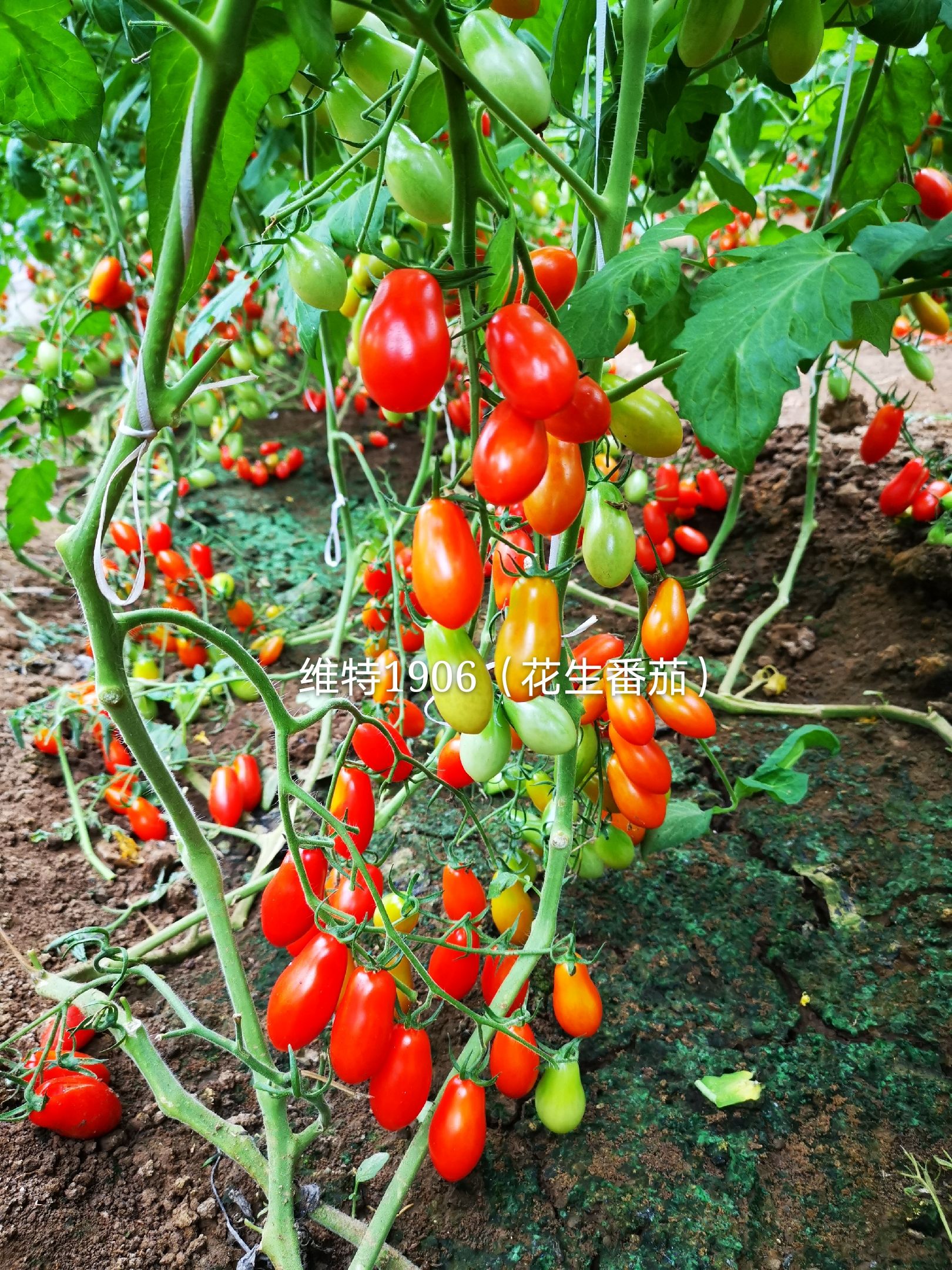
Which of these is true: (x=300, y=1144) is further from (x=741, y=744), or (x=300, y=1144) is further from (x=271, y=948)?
(x=741, y=744)

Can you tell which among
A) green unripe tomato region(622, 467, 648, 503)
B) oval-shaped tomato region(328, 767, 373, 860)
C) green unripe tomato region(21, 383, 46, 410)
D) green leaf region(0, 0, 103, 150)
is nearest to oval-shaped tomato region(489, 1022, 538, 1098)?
oval-shaped tomato region(328, 767, 373, 860)

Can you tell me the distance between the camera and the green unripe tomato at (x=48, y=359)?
168 centimetres

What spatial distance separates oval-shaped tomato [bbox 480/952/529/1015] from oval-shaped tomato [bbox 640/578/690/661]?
1.20ft

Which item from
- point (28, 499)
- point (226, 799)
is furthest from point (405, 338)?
point (28, 499)

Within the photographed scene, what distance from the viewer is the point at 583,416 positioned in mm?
616

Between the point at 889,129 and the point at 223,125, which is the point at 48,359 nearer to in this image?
the point at 223,125

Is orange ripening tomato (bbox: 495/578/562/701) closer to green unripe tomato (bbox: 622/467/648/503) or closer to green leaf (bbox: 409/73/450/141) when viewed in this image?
green leaf (bbox: 409/73/450/141)

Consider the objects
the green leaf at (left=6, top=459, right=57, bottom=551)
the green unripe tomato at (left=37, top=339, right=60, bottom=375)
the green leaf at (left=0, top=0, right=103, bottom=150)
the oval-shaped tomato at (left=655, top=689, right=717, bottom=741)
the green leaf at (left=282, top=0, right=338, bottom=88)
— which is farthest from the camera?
the green unripe tomato at (left=37, top=339, right=60, bottom=375)

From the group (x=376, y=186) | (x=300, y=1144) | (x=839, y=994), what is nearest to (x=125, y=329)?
(x=376, y=186)

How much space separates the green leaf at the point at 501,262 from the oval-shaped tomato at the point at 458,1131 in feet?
2.25

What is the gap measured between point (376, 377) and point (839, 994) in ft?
3.01

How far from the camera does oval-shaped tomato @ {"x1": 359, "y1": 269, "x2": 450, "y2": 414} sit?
1.72 ft

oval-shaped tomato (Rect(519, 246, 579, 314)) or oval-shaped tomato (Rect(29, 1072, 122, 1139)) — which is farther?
oval-shaped tomato (Rect(29, 1072, 122, 1139))

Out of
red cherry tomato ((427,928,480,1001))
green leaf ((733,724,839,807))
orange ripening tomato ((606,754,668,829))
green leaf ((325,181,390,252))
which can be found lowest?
red cherry tomato ((427,928,480,1001))
